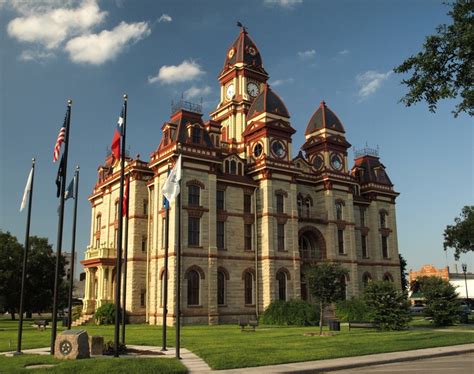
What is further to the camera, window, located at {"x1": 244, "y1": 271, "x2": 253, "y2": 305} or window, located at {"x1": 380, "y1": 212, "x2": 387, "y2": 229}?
window, located at {"x1": 380, "y1": 212, "x2": 387, "y2": 229}

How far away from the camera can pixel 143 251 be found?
4541 cm

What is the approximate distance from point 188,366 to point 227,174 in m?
29.1

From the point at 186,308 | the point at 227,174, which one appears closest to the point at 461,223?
the point at 227,174

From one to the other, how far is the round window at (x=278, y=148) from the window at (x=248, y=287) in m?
11.7

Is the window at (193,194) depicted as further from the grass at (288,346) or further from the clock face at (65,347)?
the clock face at (65,347)

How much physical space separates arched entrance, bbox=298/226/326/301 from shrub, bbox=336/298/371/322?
524cm

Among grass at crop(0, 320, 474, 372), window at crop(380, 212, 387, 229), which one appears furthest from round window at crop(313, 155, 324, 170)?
grass at crop(0, 320, 474, 372)

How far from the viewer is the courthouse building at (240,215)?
4203 cm

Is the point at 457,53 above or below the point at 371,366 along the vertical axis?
above

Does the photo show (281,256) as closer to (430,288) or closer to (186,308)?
(186,308)

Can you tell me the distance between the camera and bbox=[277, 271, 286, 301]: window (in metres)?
45.6

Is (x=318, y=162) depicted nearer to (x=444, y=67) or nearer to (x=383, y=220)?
(x=383, y=220)

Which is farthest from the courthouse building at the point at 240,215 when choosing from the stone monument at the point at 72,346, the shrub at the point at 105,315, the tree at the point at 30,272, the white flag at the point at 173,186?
the stone monument at the point at 72,346

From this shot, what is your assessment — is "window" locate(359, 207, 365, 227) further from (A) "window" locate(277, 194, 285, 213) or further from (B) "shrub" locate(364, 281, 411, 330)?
(B) "shrub" locate(364, 281, 411, 330)
